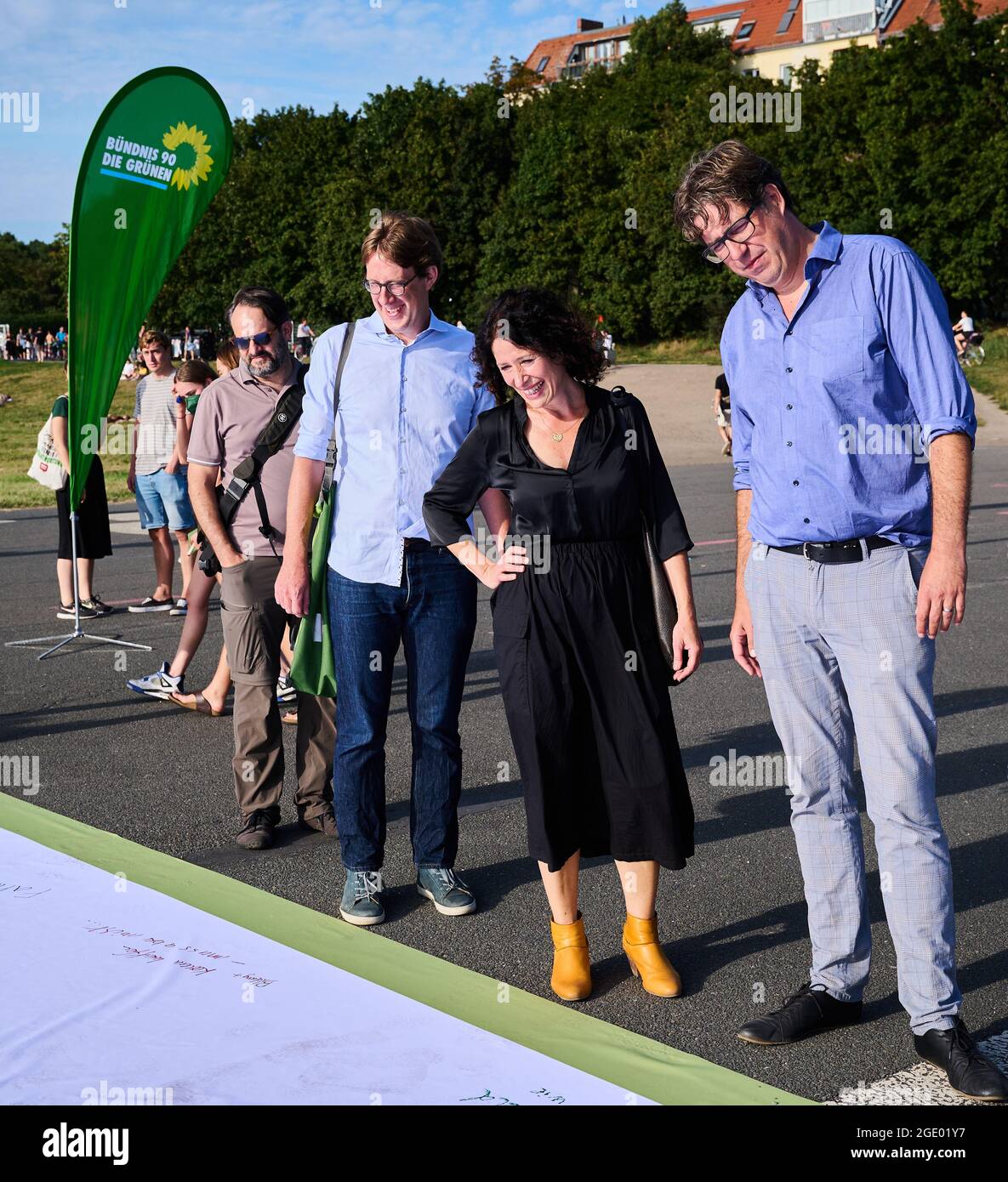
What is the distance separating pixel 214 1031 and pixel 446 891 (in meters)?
1.09

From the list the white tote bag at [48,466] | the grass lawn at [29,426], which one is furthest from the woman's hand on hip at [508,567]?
the grass lawn at [29,426]

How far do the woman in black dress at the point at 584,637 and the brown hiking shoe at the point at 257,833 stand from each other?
160cm

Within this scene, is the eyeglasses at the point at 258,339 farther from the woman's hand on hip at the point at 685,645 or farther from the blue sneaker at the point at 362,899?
the woman's hand on hip at the point at 685,645

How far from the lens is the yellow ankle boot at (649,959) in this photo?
3727mm

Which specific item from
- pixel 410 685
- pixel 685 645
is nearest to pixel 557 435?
pixel 685 645

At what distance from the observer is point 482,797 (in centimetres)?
564

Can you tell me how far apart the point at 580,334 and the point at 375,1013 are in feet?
6.32

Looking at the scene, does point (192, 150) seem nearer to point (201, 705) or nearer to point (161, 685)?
point (161, 685)

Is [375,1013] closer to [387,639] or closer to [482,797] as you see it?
[387,639]

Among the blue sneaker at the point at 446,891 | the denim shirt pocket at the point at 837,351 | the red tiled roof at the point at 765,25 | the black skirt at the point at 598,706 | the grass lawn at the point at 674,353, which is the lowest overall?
the blue sneaker at the point at 446,891

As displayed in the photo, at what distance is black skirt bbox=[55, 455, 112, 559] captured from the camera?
9.81 m

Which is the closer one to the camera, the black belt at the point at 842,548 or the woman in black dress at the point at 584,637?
the black belt at the point at 842,548

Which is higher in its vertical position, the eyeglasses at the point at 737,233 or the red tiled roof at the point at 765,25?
the red tiled roof at the point at 765,25
